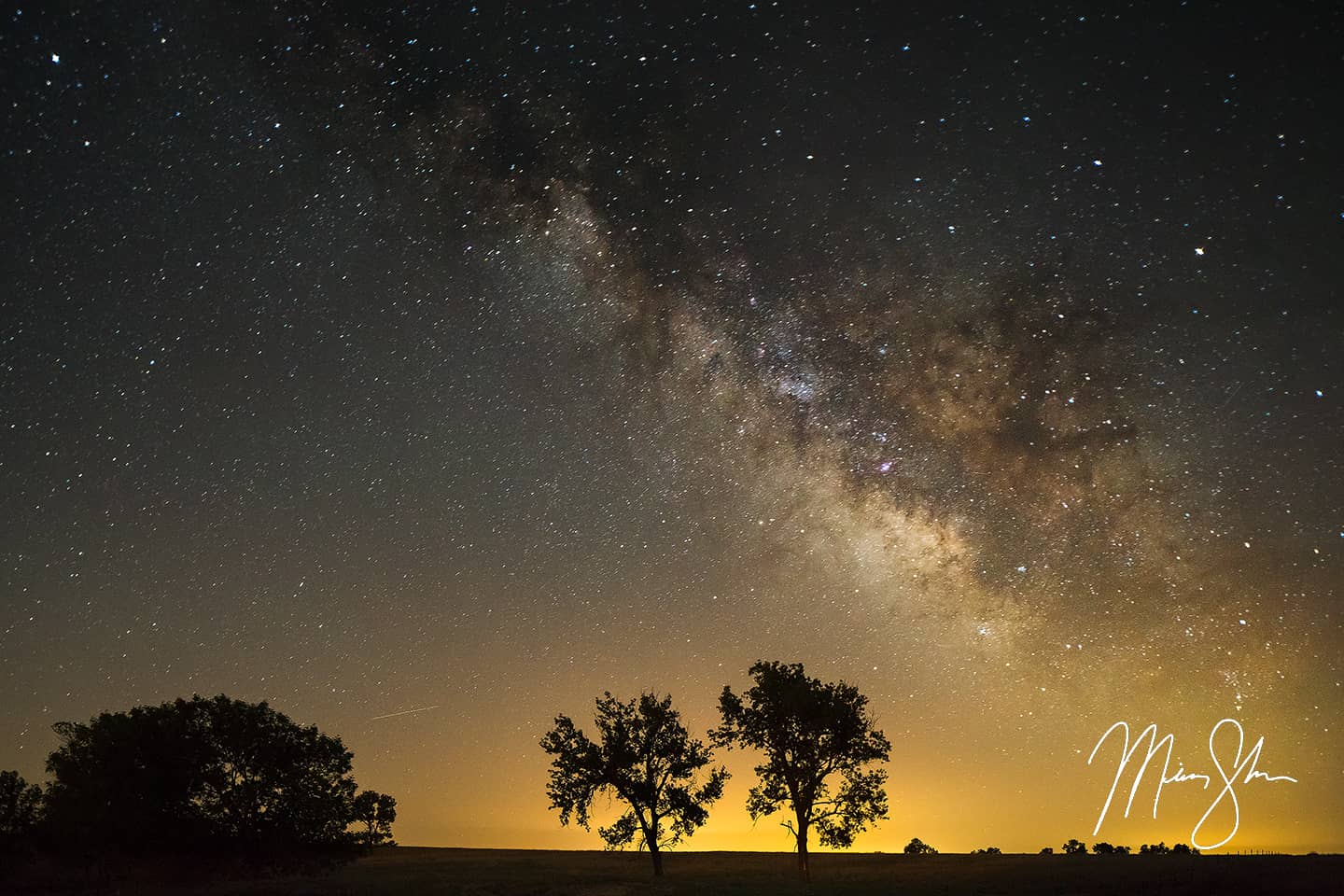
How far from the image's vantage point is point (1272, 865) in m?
33.2

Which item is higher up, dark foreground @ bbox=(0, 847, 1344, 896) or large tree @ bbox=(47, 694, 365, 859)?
large tree @ bbox=(47, 694, 365, 859)

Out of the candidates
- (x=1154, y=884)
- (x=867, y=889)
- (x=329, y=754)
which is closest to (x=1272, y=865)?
(x=1154, y=884)

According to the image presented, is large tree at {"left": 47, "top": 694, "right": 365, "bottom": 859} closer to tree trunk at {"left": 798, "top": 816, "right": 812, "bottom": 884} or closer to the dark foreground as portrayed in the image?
the dark foreground

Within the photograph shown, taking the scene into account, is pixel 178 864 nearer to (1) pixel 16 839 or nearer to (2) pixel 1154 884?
(1) pixel 16 839

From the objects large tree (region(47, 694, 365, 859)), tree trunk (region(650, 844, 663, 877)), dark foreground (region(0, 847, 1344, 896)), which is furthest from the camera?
tree trunk (region(650, 844, 663, 877))

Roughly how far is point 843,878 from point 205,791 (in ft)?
101

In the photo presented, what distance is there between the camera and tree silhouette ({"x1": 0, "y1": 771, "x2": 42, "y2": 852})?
168ft

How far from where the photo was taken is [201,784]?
1667 inches

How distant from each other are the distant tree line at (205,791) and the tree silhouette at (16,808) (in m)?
8.62

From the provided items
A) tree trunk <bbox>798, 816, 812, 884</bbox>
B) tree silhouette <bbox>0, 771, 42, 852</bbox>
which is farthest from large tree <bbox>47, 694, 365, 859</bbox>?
tree trunk <bbox>798, 816, 812, 884</bbox>

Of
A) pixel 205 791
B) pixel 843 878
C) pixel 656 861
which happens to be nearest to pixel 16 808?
pixel 205 791

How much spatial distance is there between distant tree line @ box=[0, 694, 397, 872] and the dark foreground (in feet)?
5.90

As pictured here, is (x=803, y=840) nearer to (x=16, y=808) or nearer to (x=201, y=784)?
(x=201, y=784)

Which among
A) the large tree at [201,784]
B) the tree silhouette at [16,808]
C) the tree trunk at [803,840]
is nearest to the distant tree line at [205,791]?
the large tree at [201,784]
